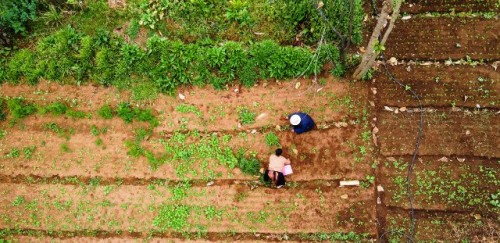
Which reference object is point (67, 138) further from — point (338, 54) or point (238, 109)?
point (338, 54)

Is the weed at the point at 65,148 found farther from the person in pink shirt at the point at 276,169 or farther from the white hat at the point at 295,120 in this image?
the white hat at the point at 295,120

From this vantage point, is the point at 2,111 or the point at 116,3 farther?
the point at 116,3

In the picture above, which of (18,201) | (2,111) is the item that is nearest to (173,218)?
(18,201)

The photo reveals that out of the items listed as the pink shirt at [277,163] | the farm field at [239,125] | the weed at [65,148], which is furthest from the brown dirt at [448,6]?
the weed at [65,148]

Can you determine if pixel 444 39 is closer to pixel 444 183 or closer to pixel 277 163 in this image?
pixel 444 183

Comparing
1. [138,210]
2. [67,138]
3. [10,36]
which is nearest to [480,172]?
[138,210]

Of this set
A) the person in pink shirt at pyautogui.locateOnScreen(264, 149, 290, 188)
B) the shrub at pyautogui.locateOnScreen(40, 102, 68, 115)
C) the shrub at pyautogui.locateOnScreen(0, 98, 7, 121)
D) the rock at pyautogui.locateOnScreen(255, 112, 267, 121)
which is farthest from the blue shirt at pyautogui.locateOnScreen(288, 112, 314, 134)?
the shrub at pyautogui.locateOnScreen(0, 98, 7, 121)
